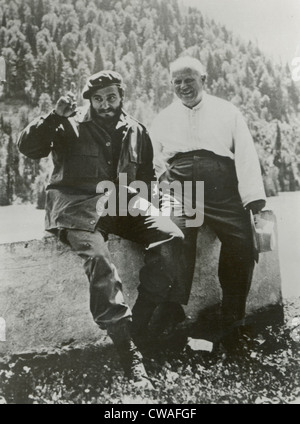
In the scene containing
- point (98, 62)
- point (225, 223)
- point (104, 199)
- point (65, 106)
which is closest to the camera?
point (65, 106)

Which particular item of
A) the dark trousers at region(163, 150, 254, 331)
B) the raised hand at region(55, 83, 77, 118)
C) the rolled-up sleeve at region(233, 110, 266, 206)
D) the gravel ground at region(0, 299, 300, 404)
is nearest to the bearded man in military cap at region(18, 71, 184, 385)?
the raised hand at region(55, 83, 77, 118)

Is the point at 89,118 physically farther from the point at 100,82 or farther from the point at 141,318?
the point at 141,318

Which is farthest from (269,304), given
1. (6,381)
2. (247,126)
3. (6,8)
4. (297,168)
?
(6,8)

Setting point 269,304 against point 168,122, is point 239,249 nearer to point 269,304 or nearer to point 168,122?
point 269,304

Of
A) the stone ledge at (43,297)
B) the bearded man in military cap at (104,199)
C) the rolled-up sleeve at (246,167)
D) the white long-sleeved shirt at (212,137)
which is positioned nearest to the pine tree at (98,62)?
the bearded man in military cap at (104,199)

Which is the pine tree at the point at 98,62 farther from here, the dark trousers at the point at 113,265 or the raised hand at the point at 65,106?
the dark trousers at the point at 113,265

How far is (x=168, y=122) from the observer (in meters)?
3.74

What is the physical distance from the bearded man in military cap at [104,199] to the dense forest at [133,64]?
23 centimetres

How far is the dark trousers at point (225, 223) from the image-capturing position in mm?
3627

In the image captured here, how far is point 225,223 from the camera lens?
3637 mm

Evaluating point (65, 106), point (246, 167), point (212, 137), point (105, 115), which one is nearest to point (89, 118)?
point (105, 115)

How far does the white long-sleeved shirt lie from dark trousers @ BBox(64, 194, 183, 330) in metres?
0.47

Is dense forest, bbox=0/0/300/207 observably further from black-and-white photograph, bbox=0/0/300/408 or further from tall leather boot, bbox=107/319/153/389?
tall leather boot, bbox=107/319/153/389

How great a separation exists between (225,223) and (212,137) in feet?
2.10
